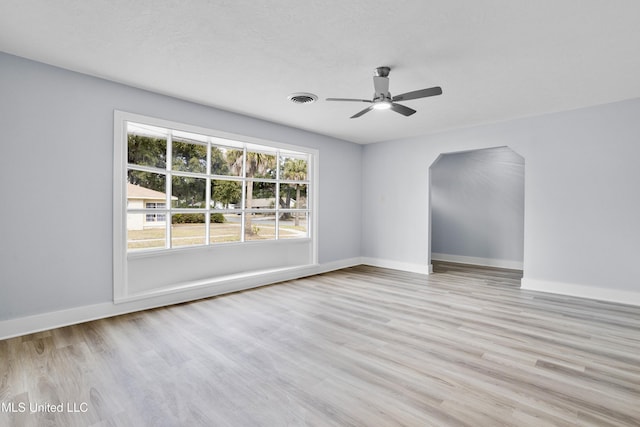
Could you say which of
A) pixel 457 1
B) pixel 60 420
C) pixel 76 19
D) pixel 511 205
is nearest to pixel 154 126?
pixel 76 19

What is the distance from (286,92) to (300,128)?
5.75ft

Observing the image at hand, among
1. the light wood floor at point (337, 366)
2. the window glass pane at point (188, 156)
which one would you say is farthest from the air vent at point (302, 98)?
the light wood floor at point (337, 366)

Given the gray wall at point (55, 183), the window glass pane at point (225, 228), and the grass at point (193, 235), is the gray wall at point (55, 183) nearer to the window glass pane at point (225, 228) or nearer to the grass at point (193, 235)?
the grass at point (193, 235)

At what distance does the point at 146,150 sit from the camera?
406 cm

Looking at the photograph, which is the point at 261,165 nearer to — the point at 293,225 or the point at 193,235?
the point at 293,225

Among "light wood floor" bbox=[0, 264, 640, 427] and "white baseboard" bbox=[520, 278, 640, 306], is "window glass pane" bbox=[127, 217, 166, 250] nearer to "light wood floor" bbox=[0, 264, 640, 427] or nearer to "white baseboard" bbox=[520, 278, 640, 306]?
"light wood floor" bbox=[0, 264, 640, 427]

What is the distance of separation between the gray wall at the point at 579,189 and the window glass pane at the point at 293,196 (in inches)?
111

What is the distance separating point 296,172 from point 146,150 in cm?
258

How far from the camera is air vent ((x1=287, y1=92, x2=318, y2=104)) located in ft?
12.6

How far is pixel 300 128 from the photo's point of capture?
5.55m

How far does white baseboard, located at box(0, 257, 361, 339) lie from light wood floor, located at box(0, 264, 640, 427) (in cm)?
13

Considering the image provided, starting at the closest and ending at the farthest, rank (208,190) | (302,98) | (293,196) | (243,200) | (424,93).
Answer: (424,93)
(302,98)
(208,190)
(243,200)
(293,196)

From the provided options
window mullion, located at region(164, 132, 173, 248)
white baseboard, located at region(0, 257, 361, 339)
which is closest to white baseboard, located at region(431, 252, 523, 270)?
white baseboard, located at region(0, 257, 361, 339)

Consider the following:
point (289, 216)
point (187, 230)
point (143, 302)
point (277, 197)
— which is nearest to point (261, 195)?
point (277, 197)
